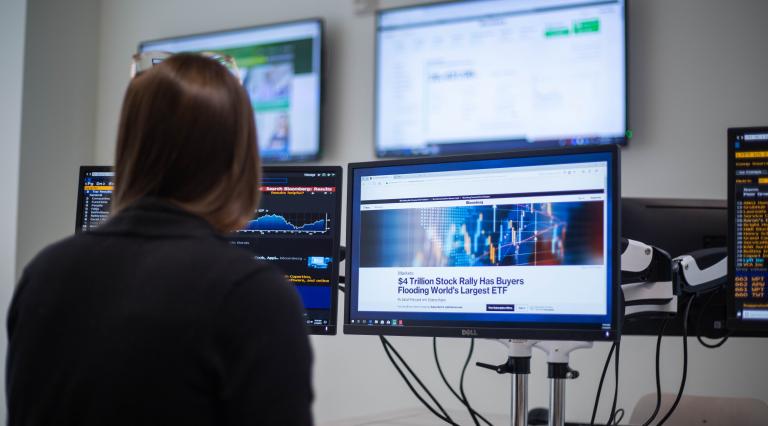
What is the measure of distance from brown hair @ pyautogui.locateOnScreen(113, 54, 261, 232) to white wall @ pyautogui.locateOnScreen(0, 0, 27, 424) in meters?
2.57

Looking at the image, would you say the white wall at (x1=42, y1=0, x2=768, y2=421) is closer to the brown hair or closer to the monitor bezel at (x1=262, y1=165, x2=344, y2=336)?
the monitor bezel at (x1=262, y1=165, x2=344, y2=336)

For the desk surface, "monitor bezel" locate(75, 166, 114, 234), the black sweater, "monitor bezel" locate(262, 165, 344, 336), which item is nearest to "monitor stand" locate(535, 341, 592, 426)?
the desk surface

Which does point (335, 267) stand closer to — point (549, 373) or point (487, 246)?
point (487, 246)

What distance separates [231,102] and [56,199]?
2743 millimetres

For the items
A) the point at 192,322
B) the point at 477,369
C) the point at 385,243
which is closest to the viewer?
the point at 192,322

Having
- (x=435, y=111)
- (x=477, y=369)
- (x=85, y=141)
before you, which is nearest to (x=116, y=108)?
(x=85, y=141)

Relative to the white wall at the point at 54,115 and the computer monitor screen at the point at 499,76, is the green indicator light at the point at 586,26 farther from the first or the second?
the white wall at the point at 54,115

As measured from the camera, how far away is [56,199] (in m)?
3.40

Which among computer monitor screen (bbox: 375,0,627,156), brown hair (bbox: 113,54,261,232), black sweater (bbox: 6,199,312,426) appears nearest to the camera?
black sweater (bbox: 6,199,312,426)

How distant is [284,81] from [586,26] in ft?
3.83

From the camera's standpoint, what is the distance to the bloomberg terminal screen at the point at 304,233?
161 cm

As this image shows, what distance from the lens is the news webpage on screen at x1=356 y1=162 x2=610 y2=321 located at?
1375mm

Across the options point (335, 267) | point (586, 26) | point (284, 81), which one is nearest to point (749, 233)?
point (335, 267)

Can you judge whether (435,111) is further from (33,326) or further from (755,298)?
(33,326)
